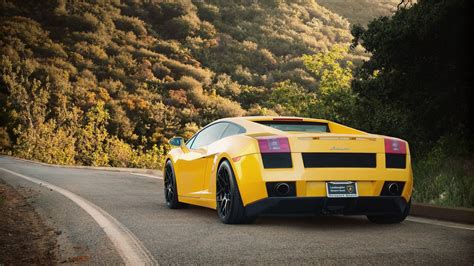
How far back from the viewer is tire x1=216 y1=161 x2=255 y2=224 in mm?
7676

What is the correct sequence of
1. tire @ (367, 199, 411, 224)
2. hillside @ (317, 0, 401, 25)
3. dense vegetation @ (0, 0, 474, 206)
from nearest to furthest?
tire @ (367, 199, 411, 224) < dense vegetation @ (0, 0, 474, 206) < hillside @ (317, 0, 401, 25)

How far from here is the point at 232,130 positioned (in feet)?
28.6

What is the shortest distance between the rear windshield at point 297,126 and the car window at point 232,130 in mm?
361

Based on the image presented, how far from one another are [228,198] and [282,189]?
0.83m

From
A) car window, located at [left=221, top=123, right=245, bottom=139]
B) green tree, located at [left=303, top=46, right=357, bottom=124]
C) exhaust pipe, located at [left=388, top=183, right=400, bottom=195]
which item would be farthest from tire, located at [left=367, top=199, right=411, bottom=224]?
green tree, located at [left=303, top=46, right=357, bottom=124]

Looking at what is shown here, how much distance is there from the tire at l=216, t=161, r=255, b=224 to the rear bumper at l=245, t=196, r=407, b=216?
0.15 meters

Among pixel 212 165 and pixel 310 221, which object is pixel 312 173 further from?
pixel 212 165

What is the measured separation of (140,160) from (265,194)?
79.9ft

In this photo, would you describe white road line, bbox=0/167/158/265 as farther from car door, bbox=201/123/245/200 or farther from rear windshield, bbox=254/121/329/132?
rear windshield, bbox=254/121/329/132

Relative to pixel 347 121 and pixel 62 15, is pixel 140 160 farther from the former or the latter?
pixel 62 15

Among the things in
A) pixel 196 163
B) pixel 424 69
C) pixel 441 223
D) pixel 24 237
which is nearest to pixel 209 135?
pixel 196 163

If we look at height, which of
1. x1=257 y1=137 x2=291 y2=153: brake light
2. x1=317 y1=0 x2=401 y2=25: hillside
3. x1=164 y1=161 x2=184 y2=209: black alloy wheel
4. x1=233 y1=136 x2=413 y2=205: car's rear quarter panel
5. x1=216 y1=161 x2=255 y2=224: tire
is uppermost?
x1=317 y1=0 x2=401 y2=25: hillside

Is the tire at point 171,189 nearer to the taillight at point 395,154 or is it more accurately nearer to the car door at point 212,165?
the car door at point 212,165

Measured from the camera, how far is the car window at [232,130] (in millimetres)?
8455
